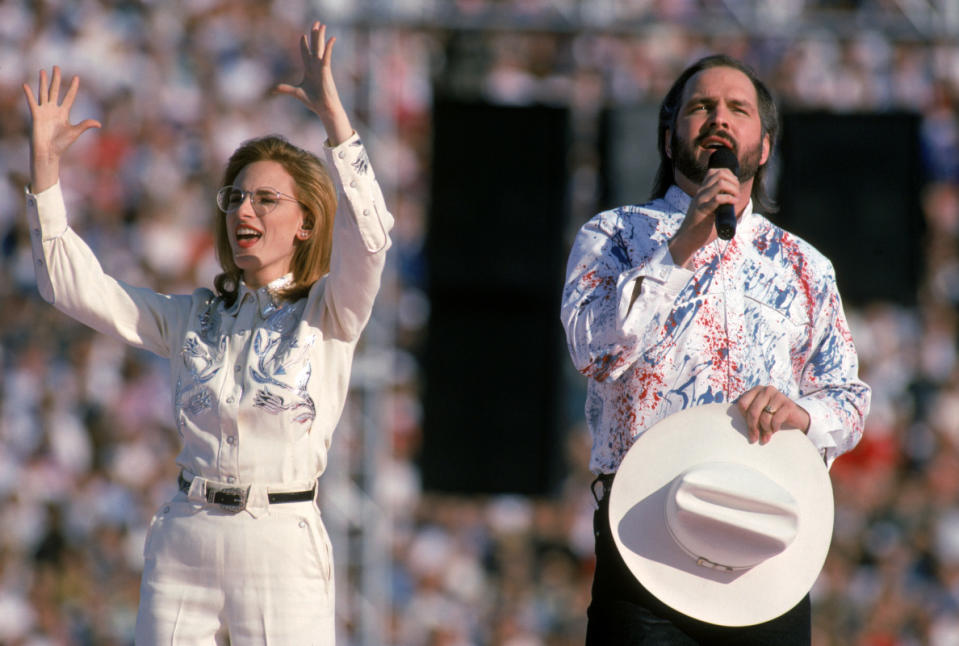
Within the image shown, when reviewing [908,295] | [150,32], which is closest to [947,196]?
[908,295]

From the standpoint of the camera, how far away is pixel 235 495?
8.91ft

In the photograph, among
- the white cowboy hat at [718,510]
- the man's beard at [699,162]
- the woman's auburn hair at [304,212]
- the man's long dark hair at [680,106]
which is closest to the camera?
the white cowboy hat at [718,510]

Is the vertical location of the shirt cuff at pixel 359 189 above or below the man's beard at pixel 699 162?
below

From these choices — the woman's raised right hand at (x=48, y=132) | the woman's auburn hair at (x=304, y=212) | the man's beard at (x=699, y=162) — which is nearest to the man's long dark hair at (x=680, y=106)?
the man's beard at (x=699, y=162)

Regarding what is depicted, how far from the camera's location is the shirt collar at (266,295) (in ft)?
9.49

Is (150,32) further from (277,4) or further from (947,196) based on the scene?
(947,196)

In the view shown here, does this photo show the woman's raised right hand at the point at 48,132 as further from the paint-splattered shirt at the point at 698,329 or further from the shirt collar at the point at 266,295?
the paint-splattered shirt at the point at 698,329

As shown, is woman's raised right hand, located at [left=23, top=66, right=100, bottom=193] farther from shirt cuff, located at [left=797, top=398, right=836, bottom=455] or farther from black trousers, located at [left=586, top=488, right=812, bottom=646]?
shirt cuff, located at [left=797, top=398, right=836, bottom=455]

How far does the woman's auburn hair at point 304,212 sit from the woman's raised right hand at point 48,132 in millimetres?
352

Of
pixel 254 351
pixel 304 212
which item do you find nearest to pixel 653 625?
pixel 254 351

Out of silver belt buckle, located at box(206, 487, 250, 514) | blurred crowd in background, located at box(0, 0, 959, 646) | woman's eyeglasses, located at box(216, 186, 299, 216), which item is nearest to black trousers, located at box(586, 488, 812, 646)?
silver belt buckle, located at box(206, 487, 250, 514)

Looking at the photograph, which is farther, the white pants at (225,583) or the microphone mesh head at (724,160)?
the white pants at (225,583)

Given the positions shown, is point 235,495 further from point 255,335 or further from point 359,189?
point 359,189

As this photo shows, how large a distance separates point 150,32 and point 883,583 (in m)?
5.10
